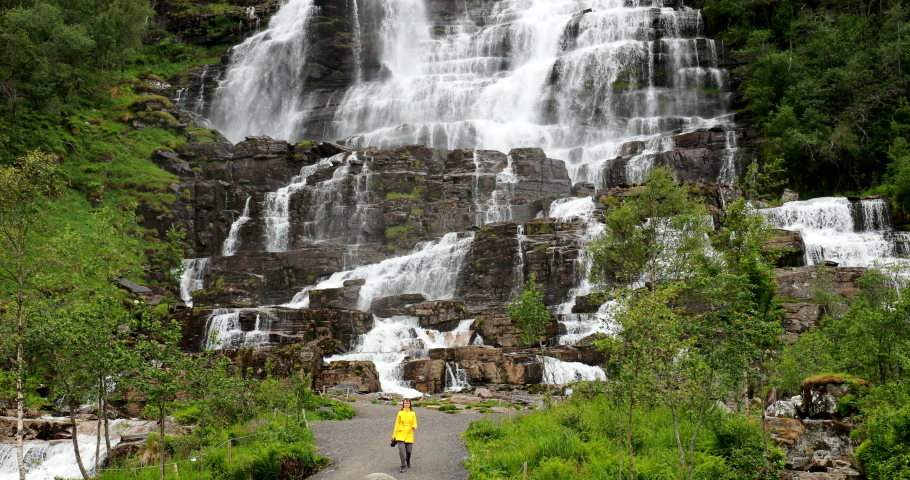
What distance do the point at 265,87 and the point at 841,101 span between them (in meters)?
62.4

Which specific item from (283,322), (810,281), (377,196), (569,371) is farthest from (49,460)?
(377,196)

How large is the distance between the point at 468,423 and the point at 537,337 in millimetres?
5825

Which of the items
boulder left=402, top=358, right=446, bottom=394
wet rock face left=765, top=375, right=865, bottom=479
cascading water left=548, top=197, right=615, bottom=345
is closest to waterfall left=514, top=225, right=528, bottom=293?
cascading water left=548, top=197, right=615, bottom=345

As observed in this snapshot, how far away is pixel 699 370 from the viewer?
1363 centimetres

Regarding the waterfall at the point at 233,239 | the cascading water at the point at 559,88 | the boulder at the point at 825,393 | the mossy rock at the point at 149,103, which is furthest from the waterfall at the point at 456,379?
the mossy rock at the point at 149,103

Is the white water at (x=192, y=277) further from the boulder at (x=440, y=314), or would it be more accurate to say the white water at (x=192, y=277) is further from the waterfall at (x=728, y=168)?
the waterfall at (x=728, y=168)

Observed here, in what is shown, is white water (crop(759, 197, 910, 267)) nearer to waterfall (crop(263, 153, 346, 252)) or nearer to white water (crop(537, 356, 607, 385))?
white water (crop(537, 356, 607, 385))

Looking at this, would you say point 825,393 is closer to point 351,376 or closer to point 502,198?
point 351,376

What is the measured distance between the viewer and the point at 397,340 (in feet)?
124

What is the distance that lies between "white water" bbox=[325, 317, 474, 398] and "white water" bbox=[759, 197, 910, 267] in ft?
68.2

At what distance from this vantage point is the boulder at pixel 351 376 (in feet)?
99.3

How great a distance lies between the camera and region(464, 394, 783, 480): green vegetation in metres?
14.6

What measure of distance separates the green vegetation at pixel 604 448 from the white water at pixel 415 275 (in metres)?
27.2

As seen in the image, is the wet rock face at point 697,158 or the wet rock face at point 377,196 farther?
the wet rock face at point 377,196
